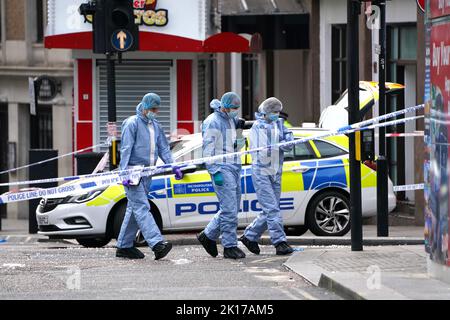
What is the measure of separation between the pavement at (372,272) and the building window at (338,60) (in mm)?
10513

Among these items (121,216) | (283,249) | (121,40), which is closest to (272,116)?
(283,249)

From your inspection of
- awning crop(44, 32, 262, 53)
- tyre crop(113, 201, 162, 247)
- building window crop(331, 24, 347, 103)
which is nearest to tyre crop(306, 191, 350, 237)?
tyre crop(113, 201, 162, 247)

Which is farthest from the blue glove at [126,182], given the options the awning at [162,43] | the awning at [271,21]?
the awning at [271,21]

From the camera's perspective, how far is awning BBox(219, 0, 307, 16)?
2808 centimetres

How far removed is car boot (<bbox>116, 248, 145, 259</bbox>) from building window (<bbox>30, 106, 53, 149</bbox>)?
72.5 ft

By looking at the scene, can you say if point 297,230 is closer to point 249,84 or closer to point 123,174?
point 123,174

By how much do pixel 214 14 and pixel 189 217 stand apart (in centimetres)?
1072

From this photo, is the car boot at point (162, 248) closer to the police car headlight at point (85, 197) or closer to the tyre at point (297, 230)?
the police car headlight at point (85, 197)

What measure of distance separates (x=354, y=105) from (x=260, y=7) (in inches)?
553

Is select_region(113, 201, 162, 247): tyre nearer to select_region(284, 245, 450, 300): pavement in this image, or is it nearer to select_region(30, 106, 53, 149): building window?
select_region(284, 245, 450, 300): pavement

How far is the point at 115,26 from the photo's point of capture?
1881 cm

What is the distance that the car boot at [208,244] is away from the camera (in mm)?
15422
